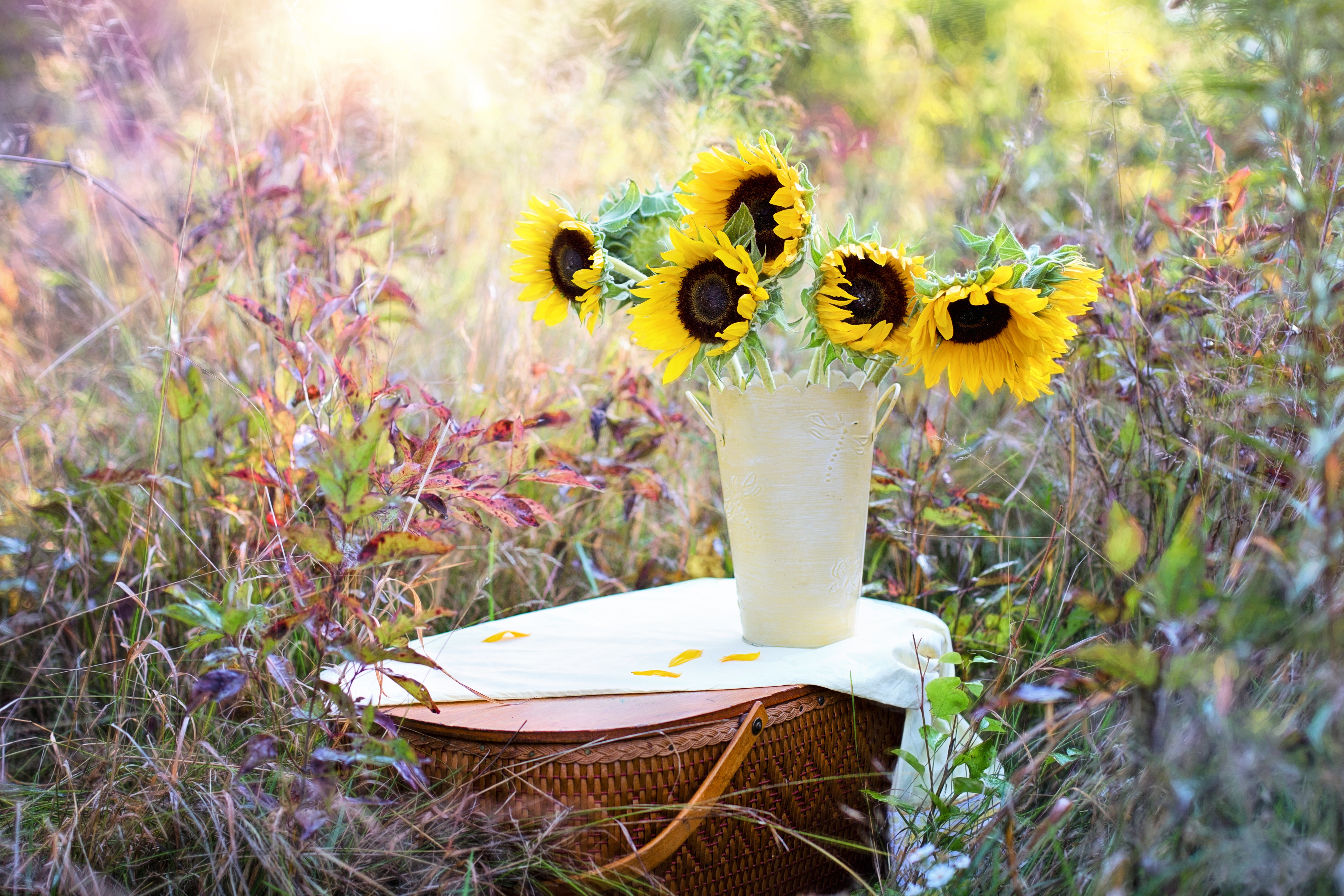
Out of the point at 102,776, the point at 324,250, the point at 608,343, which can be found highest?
the point at 324,250

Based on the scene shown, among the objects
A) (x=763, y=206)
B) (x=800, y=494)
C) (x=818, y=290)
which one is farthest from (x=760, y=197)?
(x=800, y=494)

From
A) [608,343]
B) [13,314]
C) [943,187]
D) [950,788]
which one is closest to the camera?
[950,788]

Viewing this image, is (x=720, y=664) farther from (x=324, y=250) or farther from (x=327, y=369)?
(x=324, y=250)

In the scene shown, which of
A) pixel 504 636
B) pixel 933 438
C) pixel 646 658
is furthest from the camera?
pixel 933 438

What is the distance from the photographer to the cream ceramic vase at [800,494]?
3.96 feet

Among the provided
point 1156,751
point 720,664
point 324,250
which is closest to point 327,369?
point 324,250

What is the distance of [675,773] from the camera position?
104 cm

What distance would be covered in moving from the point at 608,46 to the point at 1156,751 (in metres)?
2.16

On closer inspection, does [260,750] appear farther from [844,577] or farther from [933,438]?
[933,438]

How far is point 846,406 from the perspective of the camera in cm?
121

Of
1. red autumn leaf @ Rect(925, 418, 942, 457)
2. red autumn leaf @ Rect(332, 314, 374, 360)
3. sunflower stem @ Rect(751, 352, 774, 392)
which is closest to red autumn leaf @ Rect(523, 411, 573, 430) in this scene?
red autumn leaf @ Rect(332, 314, 374, 360)

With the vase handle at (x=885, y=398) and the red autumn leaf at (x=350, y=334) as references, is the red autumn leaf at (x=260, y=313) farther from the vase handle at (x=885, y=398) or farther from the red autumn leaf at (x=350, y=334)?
the vase handle at (x=885, y=398)

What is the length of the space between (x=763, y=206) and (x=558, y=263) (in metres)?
0.29

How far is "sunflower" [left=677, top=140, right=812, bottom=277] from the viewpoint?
109 centimetres
